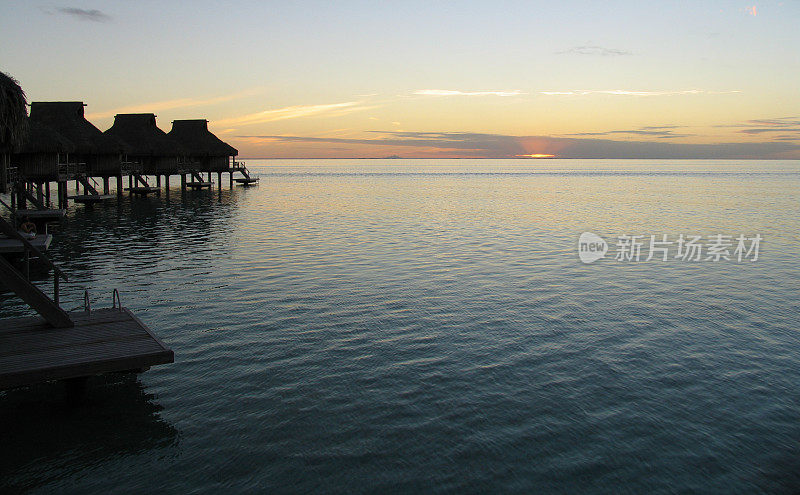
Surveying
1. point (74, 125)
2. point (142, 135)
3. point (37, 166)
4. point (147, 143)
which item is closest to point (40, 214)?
point (37, 166)

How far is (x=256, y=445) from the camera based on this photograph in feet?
29.8

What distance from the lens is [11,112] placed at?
16.0 meters

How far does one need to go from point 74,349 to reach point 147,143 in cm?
6044

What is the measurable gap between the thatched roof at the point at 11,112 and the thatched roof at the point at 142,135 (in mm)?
50006

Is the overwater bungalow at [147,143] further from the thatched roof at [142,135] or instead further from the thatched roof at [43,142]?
the thatched roof at [43,142]

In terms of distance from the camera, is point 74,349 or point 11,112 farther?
point 11,112

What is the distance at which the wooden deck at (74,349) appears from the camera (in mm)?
9453

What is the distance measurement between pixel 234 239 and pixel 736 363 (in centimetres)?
2558

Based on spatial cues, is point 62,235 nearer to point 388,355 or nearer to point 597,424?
point 388,355

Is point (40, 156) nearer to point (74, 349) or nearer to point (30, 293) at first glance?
point (30, 293)

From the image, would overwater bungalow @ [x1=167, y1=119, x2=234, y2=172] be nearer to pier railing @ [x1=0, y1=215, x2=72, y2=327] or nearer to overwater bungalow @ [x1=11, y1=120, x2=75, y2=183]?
overwater bungalow @ [x1=11, y1=120, x2=75, y2=183]

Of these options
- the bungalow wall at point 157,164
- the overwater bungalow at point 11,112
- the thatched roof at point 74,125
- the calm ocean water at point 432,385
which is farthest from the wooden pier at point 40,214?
the bungalow wall at point 157,164

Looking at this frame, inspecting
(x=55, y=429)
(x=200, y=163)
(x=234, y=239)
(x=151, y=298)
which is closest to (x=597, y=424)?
(x=55, y=429)

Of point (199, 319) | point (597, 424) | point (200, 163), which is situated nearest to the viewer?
point (597, 424)
